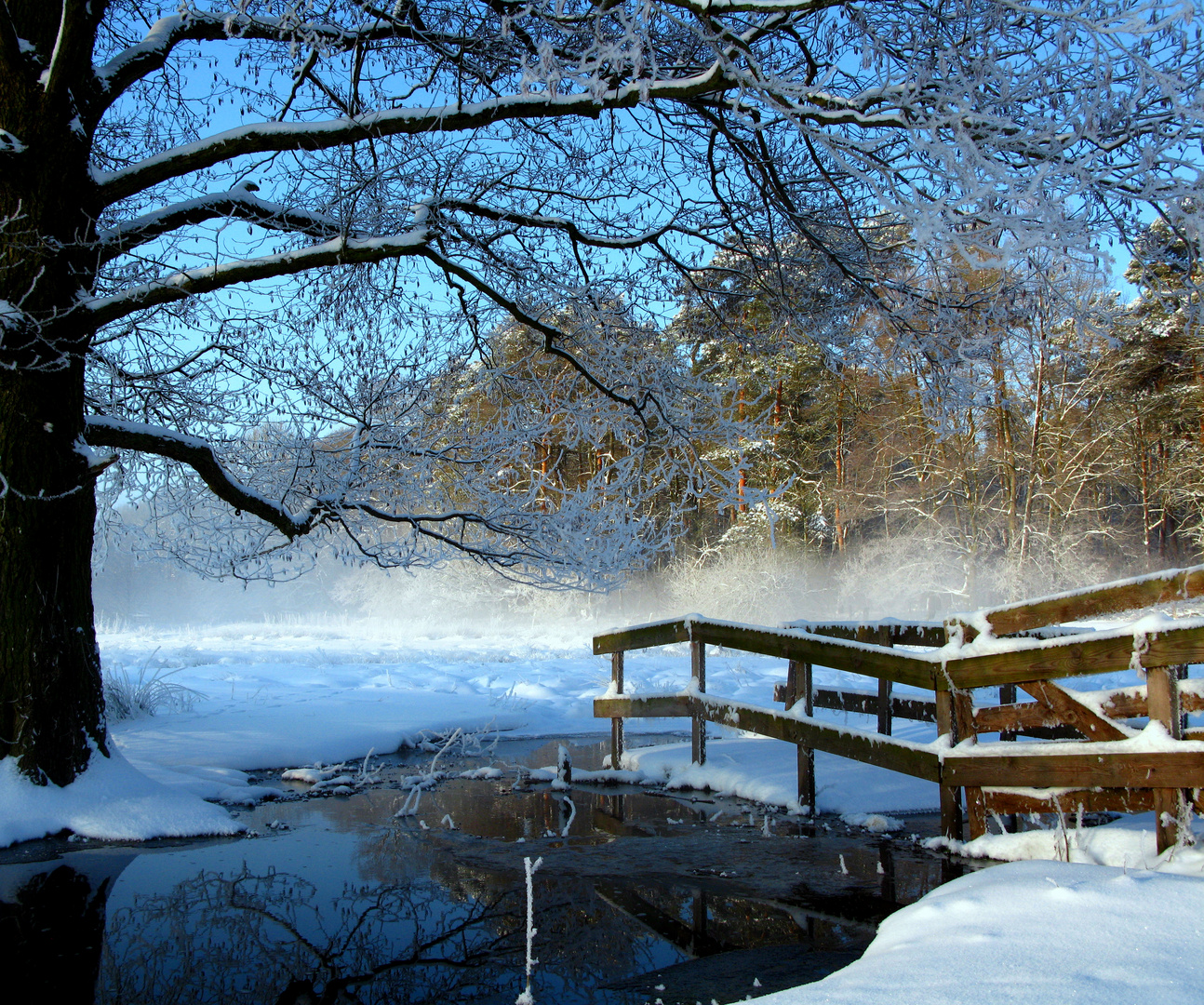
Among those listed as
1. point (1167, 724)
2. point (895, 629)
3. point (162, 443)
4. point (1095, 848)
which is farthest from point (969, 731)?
point (162, 443)

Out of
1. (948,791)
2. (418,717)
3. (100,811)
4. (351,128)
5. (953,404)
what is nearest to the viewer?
(948,791)

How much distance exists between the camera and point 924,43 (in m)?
6.19

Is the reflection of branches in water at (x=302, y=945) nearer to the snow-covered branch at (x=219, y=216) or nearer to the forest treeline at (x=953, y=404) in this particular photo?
the forest treeline at (x=953, y=404)

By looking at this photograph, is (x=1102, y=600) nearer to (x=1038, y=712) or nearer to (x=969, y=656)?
(x=969, y=656)

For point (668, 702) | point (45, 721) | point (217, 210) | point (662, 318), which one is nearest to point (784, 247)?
point (662, 318)

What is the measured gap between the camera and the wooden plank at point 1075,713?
14.5 feet

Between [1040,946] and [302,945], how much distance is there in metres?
2.94

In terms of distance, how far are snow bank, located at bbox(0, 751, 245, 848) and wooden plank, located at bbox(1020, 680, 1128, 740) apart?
500 centimetres

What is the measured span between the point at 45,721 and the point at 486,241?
480 centimetres

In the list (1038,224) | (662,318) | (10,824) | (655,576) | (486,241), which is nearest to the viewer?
(1038,224)

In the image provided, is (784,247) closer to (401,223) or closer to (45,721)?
(401,223)

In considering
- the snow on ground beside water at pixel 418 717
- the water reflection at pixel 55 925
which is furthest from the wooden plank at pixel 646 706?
the water reflection at pixel 55 925

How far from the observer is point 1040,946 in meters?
2.67

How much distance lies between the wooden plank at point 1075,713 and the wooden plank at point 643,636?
9.42 ft
